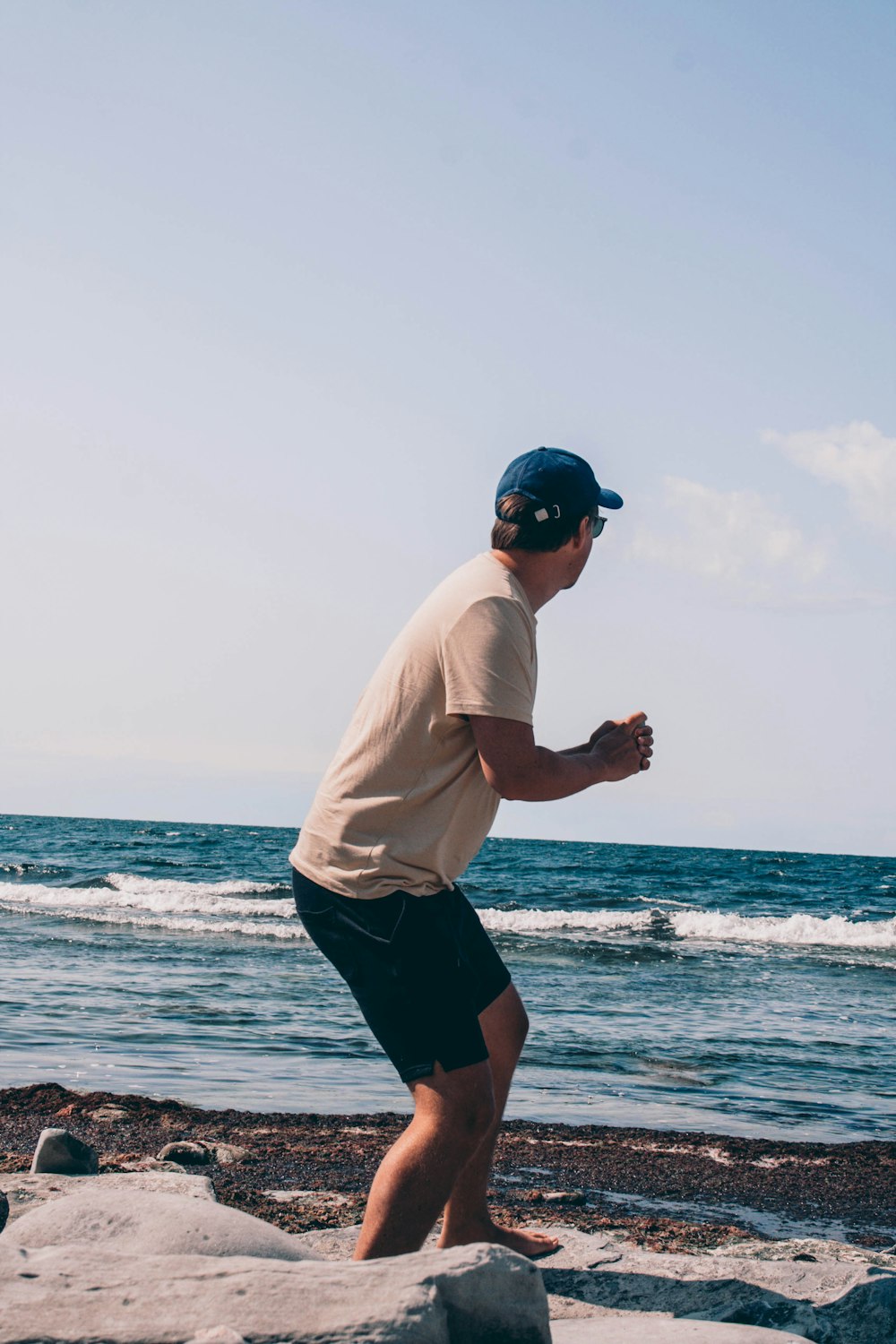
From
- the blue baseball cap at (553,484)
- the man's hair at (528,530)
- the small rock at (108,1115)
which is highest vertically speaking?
the blue baseball cap at (553,484)

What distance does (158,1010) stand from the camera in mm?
8883

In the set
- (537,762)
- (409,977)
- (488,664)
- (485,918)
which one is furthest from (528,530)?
(485,918)

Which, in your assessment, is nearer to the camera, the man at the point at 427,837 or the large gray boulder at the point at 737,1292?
the man at the point at 427,837

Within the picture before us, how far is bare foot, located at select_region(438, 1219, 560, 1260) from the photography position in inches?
111

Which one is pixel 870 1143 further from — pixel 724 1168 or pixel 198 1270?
pixel 198 1270

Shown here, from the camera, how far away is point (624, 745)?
8.75 ft

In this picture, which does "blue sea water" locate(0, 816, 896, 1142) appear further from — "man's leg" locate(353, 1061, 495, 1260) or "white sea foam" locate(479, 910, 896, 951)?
"man's leg" locate(353, 1061, 495, 1260)

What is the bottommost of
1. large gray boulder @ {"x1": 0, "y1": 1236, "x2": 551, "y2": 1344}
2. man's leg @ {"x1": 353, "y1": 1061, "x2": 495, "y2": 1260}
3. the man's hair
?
large gray boulder @ {"x1": 0, "y1": 1236, "x2": 551, "y2": 1344}

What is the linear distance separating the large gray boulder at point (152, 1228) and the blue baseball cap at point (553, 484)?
65.7 inches

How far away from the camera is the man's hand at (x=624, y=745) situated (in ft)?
8.64

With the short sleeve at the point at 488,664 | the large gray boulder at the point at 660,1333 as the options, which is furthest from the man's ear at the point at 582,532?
the large gray boulder at the point at 660,1333

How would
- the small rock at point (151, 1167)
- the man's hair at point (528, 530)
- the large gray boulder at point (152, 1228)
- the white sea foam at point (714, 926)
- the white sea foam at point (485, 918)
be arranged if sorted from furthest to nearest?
the white sea foam at point (714, 926), the white sea foam at point (485, 918), the small rock at point (151, 1167), the man's hair at point (528, 530), the large gray boulder at point (152, 1228)

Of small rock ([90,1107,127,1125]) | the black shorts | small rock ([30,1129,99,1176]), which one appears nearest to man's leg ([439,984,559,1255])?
the black shorts

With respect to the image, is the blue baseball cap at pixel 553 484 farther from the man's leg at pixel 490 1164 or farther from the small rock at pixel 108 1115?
the small rock at pixel 108 1115
